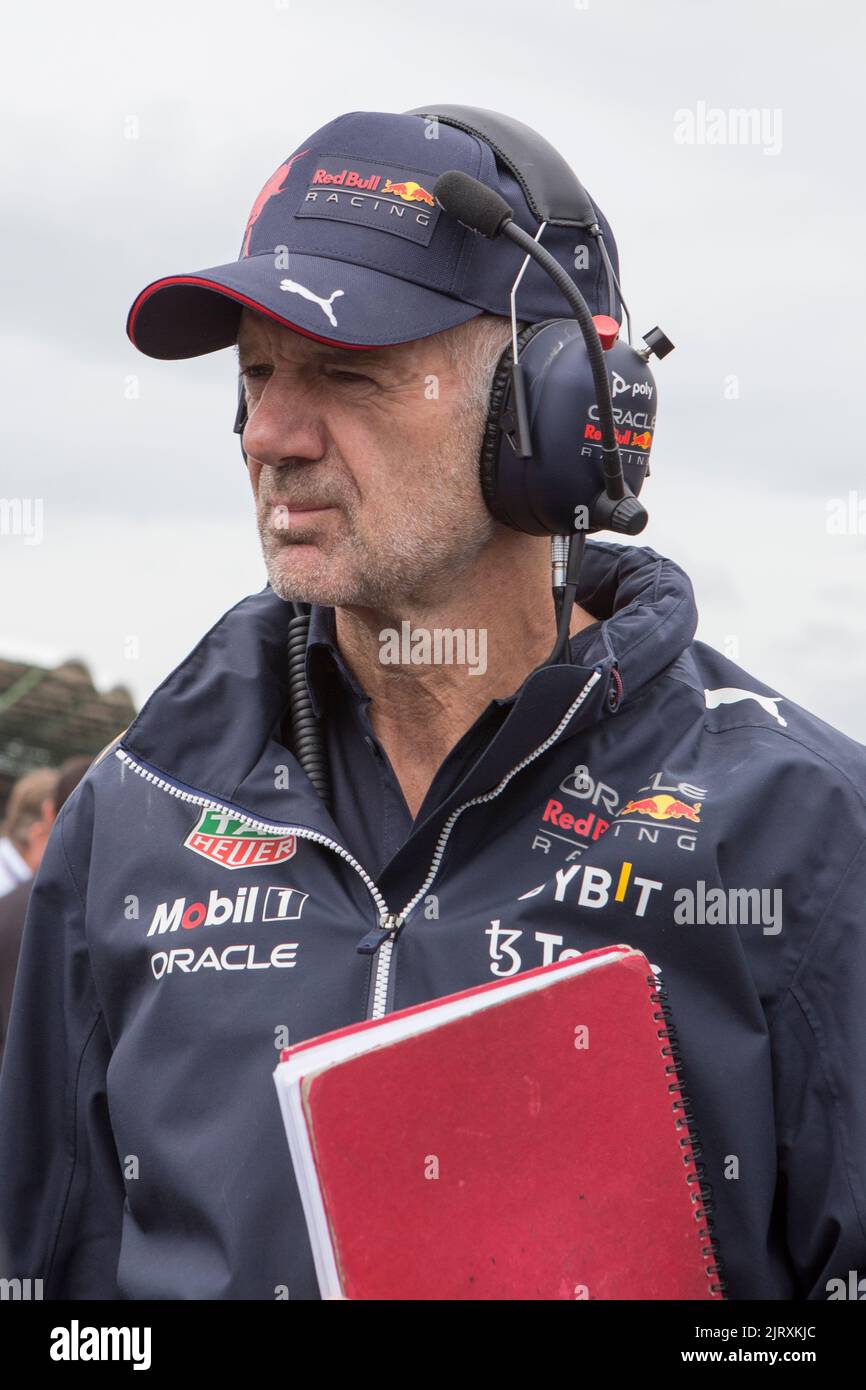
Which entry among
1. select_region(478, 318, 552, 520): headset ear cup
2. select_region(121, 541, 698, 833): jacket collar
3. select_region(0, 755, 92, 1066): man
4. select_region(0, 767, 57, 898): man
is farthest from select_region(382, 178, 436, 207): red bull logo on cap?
select_region(0, 767, 57, 898): man

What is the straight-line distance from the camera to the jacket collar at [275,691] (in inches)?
90.4

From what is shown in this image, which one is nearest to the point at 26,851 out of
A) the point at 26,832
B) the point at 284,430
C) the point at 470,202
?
the point at 26,832

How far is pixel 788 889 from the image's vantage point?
2.22m

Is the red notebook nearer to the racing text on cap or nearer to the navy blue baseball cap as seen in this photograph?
the navy blue baseball cap

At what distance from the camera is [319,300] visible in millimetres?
2299

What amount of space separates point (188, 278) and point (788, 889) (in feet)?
3.89

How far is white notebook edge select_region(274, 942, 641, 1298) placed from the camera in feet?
6.28

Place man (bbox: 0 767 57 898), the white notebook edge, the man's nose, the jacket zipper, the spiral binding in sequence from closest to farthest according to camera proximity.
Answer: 1. the white notebook edge
2. the spiral binding
3. the jacket zipper
4. the man's nose
5. man (bbox: 0 767 57 898)

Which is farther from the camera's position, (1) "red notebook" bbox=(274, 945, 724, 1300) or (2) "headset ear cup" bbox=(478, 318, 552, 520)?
(2) "headset ear cup" bbox=(478, 318, 552, 520)

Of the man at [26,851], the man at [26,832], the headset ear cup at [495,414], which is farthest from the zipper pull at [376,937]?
the man at [26,832]

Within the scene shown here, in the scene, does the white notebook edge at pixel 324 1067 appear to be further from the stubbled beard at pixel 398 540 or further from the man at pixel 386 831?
the stubbled beard at pixel 398 540

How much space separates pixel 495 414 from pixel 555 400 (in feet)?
0.38
